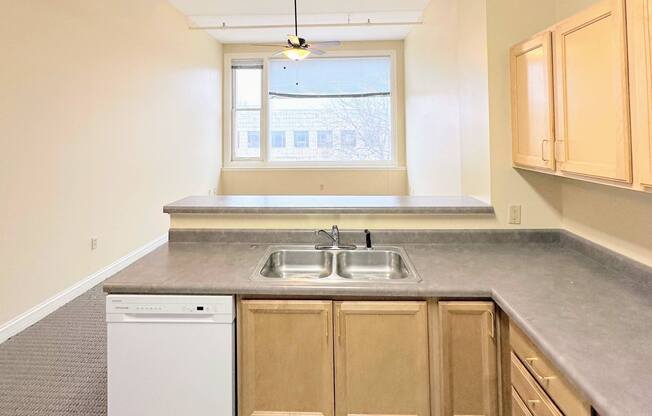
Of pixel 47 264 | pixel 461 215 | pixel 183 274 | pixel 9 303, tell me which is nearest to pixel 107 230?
pixel 47 264

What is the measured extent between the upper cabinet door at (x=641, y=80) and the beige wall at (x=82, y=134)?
3474mm

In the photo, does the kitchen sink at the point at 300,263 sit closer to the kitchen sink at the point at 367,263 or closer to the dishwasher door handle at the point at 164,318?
the kitchen sink at the point at 367,263

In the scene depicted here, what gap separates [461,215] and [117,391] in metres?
1.84

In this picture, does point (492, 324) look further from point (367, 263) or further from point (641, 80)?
point (641, 80)

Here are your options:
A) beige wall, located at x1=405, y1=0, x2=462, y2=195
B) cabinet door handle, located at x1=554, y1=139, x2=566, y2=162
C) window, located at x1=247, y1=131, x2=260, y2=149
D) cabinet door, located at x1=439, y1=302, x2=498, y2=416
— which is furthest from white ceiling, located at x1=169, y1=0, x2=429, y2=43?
cabinet door, located at x1=439, y1=302, x2=498, y2=416

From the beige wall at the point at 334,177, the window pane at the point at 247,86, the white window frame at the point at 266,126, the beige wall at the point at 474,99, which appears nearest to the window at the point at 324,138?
the white window frame at the point at 266,126

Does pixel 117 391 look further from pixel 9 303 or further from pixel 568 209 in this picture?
pixel 568 209

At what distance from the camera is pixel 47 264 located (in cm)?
308

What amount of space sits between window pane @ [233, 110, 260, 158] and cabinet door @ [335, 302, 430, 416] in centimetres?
627

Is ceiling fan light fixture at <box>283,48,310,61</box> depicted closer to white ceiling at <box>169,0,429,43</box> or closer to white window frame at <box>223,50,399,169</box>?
white ceiling at <box>169,0,429,43</box>

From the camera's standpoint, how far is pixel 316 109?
24.3ft

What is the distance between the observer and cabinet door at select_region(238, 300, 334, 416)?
5.03 feet

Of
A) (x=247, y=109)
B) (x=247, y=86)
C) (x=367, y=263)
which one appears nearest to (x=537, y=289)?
(x=367, y=263)

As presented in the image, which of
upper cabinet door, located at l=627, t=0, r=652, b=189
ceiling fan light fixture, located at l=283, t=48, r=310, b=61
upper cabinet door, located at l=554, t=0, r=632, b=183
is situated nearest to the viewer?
upper cabinet door, located at l=627, t=0, r=652, b=189
